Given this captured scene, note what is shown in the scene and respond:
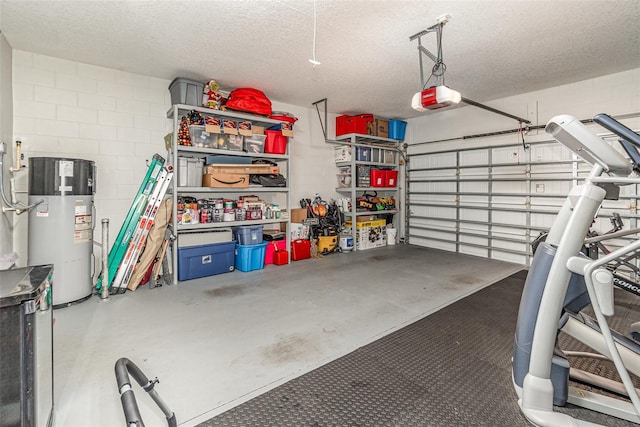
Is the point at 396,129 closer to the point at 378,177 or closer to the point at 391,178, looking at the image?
the point at 391,178

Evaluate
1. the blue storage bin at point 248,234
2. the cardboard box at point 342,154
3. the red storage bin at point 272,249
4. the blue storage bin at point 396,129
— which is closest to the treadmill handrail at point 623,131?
the blue storage bin at point 248,234

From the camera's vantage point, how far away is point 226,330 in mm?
2596

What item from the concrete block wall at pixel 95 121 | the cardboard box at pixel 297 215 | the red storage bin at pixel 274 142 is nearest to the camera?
the concrete block wall at pixel 95 121

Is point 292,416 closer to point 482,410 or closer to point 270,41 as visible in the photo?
point 482,410

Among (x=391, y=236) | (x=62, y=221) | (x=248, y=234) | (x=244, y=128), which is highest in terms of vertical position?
(x=244, y=128)

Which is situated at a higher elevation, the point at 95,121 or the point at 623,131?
the point at 95,121

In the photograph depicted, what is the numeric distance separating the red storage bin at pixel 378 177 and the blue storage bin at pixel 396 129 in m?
0.89

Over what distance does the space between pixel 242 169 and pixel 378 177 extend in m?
3.10

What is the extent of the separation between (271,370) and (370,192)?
5.47m

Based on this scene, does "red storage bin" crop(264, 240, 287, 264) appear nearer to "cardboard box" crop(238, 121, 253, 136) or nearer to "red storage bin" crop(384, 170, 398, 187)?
"cardboard box" crop(238, 121, 253, 136)

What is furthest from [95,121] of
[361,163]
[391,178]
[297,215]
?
[391,178]

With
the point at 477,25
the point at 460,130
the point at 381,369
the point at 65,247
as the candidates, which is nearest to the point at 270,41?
the point at 477,25

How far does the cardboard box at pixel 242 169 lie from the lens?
418cm

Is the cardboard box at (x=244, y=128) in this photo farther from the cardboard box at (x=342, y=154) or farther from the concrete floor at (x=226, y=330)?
the cardboard box at (x=342, y=154)
